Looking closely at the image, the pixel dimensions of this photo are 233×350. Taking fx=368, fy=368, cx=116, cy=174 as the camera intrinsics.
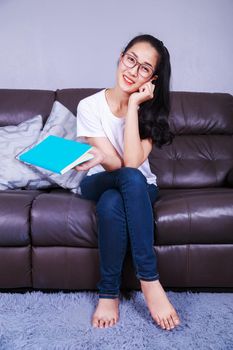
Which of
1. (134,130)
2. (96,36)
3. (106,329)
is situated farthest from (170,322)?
(96,36)

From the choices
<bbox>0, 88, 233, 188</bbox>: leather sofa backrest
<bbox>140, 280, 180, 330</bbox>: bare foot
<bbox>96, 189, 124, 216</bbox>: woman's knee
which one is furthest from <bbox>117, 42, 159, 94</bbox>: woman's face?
<bbox>140, 280, 180, 330</bbox>: bare foot

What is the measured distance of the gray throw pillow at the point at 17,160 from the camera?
5.75 ft

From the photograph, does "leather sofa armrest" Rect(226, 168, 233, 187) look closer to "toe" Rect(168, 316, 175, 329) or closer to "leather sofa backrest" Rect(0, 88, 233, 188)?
"leather sofa backrest" Rect(0, 88, 233, 188)

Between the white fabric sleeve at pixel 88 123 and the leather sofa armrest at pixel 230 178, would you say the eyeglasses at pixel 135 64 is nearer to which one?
the white fabric sleeve at pixel 88 123

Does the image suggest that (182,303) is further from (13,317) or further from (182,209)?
(13,317)

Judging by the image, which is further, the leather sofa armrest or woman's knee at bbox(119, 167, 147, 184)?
the leather sofa armrest

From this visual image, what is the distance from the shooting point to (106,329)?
1208 millimetres

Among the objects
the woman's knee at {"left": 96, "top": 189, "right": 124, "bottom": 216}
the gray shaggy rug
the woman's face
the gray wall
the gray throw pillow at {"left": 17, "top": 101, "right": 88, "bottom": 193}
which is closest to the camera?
the gray shaggy rug

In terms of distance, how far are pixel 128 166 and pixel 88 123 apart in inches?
9.9

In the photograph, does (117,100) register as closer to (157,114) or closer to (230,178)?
(157,114)

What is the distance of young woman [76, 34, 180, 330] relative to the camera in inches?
48.7

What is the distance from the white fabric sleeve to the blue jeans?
28 cm

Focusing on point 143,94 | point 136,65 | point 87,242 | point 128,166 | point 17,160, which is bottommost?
point 87,242

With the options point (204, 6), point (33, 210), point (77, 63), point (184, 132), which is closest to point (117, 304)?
point (33, 210)
